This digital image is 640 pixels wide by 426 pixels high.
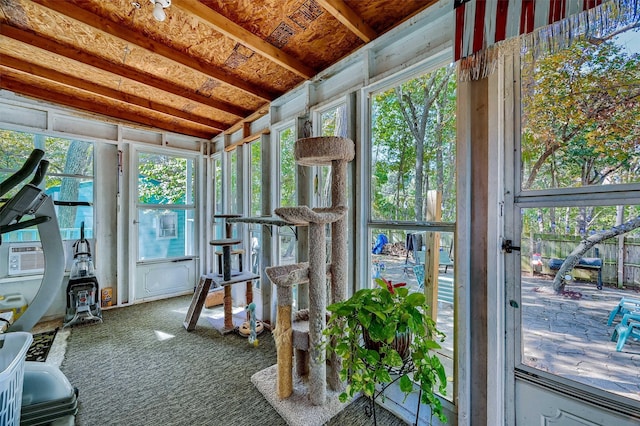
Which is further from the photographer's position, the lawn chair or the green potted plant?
the lawn chair

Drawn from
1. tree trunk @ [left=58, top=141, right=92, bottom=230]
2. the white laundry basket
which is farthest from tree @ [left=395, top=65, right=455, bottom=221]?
tree trunk @ [left=58, top=141, right=92, bottom=230]

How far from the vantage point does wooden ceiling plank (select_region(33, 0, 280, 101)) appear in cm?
168

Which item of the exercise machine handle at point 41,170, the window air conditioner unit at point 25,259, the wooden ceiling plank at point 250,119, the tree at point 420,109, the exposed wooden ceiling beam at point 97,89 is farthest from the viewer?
the wooden ceiling plank at point 250,119

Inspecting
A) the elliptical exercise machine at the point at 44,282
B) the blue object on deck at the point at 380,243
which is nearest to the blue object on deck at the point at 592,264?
the blue object on deck at the point at 380,243

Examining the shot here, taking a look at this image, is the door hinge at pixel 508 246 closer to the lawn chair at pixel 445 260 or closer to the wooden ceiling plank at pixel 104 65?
the lawn chair at pixel 445 260

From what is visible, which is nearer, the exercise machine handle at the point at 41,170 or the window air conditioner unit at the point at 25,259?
the exercise machine handle at the point at 41,170

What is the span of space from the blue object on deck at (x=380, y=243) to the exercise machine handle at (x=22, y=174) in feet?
7.04

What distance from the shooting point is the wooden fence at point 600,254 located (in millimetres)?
1046

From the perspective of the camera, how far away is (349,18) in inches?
65.0

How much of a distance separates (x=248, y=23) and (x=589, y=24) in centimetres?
190

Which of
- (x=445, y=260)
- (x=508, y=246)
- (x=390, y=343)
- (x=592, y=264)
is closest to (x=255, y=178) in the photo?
(x=445, y=260)

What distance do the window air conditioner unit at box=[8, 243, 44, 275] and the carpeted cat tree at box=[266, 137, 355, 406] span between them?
3326mm

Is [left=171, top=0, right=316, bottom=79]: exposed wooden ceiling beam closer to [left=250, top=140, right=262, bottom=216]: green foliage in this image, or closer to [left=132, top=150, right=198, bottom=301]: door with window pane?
[left=250, top=140, right=262, bottom=216]: green foliage

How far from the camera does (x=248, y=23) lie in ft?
6.00
